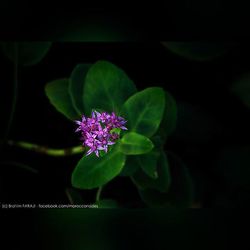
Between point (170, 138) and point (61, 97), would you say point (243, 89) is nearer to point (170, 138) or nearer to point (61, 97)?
point (170, 138)

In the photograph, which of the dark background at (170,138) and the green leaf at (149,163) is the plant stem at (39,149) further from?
the green leaf at (149,163)

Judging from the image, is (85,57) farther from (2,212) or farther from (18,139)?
(2,212)

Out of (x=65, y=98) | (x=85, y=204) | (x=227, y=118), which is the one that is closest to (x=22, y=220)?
(x=85, y=204)

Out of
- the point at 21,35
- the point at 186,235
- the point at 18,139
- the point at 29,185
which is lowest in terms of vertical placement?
the point at 186,235

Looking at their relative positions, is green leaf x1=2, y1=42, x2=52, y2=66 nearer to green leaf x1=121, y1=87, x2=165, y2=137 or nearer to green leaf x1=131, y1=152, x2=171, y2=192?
green leaf x1=121, y1=87, x2=165, y2=137

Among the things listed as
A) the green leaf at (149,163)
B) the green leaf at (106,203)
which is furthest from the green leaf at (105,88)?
the green leaf at (106,203)

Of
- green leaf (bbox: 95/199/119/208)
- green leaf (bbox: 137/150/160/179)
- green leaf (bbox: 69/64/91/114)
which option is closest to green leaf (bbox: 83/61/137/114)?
green leaf (bbox: 69/64/91/114)
